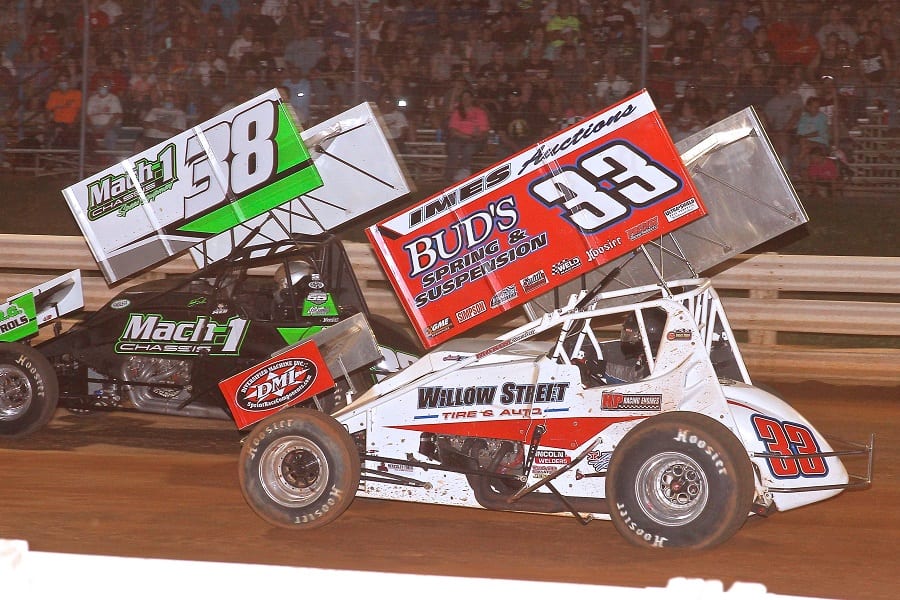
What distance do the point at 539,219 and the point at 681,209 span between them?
874 mm

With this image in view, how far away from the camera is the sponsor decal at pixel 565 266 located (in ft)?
22.9

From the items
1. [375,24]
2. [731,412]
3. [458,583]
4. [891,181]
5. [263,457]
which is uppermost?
[375,24]

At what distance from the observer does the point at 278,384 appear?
6.43 metres

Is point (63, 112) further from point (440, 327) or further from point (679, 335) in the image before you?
point (679, 335)

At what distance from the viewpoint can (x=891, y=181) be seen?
37.6ft

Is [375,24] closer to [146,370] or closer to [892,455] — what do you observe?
[146,370]

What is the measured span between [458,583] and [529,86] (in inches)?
361

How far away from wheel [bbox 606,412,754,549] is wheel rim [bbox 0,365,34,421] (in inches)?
183

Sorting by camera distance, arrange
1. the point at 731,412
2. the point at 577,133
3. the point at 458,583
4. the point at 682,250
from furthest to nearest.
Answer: the point at 682,250, the point at 577,133, the point at 731,412, the point at 458,583

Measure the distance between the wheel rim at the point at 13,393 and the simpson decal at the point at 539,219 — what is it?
3014 millimetres

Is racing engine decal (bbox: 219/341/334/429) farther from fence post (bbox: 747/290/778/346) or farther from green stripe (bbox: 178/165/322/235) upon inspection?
fence post (bbox: 747/290/778/346)

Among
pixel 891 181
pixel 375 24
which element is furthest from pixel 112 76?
pixel 891 181

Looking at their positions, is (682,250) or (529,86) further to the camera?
(529,86)

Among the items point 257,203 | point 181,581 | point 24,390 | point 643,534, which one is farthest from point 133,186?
point 181,581
